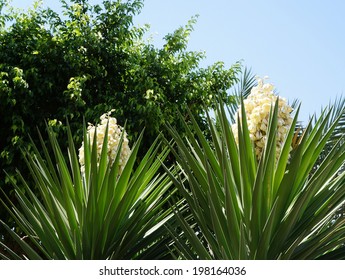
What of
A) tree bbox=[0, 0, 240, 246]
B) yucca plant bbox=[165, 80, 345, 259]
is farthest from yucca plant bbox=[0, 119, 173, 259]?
tree bbox=[0, 0, 240, 246]

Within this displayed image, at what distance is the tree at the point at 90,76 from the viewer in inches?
264

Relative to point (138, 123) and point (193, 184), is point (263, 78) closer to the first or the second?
point (193, 184)

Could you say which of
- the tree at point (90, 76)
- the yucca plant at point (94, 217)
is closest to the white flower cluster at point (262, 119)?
the yucca plant at point (94, 217)

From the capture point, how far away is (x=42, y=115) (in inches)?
276

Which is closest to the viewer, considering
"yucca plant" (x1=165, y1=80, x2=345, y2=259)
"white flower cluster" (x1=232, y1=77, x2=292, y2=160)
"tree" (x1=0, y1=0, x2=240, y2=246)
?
"yucca plant" (x1=165, y1=80, x2=345, y2=259)

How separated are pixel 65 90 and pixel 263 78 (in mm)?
4614

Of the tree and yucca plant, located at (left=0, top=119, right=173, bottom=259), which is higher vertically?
the tree

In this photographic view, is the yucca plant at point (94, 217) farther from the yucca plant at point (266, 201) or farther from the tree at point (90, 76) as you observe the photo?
the tree at point (90, 76)

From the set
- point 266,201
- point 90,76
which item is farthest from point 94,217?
point 90,76

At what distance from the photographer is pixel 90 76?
7.04m

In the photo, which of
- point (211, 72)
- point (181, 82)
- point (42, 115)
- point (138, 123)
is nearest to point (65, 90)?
point (42, 115)

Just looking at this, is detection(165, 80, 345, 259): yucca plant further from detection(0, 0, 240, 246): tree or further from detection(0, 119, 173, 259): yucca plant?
detection(0, 0, 240, 246): tree

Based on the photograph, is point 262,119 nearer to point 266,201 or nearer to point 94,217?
point 266,201

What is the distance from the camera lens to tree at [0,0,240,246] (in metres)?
6.70
